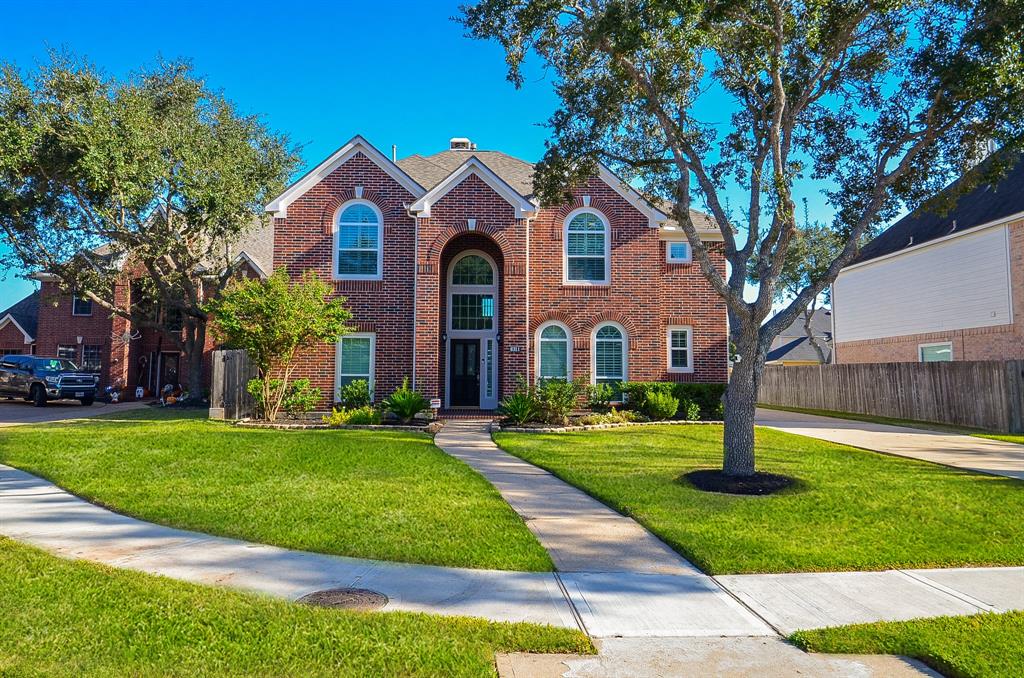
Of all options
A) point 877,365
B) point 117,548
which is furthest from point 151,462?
point 877,365

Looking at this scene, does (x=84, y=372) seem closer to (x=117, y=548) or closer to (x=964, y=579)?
(x=117, y=548)

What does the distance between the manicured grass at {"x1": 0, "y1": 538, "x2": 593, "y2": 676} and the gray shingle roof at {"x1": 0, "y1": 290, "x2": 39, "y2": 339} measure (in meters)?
32.7

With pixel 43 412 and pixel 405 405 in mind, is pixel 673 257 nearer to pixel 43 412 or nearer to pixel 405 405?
pixel 405 405

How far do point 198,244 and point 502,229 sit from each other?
12.4 meters

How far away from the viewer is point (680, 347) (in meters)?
18.9

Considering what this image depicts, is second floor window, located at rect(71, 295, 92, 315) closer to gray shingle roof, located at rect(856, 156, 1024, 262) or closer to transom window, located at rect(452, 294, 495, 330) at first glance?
transom window, located at rect(452, 294, 495, 330)

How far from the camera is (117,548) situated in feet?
17.7

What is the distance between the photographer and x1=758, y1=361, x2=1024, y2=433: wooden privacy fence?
53.3 ft

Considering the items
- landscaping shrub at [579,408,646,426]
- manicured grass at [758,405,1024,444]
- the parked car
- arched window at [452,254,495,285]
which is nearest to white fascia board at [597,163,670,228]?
arched window at [452,254,495,285]

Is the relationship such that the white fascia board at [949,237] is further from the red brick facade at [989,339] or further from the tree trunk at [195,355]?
the tree trunk at [195,355]

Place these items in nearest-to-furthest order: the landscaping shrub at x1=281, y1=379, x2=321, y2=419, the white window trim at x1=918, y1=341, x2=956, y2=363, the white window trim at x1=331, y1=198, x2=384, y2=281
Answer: the landscaping shrub at x1=281, y1=379, x2=321, y2=419 < the white window trim at x1=331, y1=198, x2=384, y2=281 < the white window trim at x1=918, y1=341, x2=956, y2=363

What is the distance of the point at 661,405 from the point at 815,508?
8.95 metres

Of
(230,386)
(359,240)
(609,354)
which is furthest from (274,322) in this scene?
(609,354)

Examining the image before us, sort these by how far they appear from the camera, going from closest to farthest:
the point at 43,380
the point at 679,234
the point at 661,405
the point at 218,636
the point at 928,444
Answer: the point at 218,636 < the point at 928,444 < the point at 661,405 < the point at 679,234 < the point at 43,380
